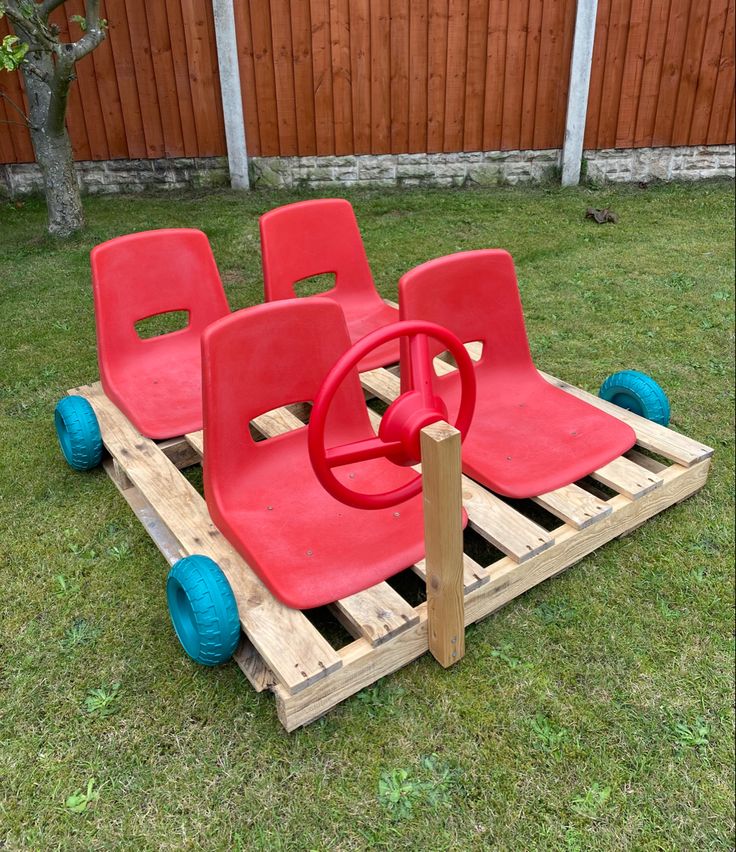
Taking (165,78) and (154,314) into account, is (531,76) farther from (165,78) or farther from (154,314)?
(154,314)

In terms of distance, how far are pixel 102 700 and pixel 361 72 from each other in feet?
22.5

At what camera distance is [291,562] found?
2434 mm

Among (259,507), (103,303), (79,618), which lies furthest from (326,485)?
(103,303)

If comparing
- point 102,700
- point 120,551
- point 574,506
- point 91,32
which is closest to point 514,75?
point 91,32

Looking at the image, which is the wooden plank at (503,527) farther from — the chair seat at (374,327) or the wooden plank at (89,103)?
the wooden plank at (89,103)

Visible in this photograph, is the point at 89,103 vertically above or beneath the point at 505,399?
above

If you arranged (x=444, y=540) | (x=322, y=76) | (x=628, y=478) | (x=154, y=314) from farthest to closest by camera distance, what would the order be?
(x=322, y=76)
(x=154, y=314)
(x=628, y=478)
(x=444, y=540)

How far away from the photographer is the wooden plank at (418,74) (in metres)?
7.25

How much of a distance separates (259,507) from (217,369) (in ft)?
1.81

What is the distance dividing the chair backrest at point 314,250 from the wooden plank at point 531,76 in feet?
14.6

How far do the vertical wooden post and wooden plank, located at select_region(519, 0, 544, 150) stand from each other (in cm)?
678

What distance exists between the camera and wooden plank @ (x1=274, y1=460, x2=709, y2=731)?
2.12 meters

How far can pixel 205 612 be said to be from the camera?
2.14m

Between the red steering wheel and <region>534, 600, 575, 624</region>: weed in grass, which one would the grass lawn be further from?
the red steering wheel
